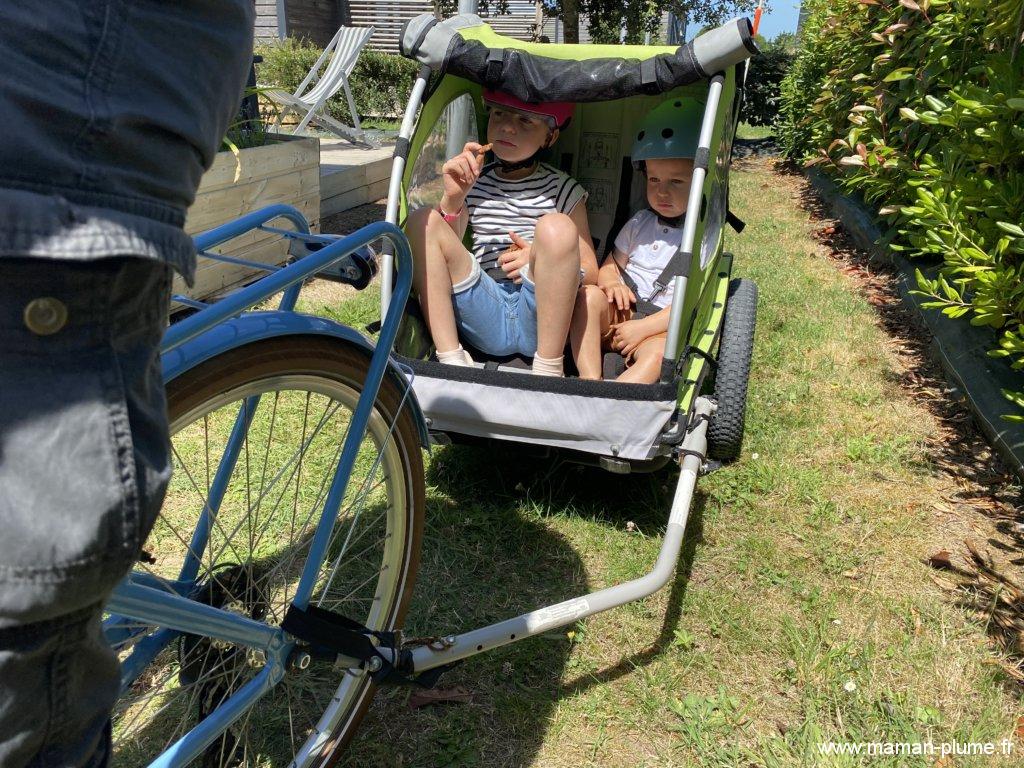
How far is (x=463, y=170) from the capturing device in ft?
8.68

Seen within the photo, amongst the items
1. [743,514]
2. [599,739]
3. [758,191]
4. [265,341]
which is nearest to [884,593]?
[743,514]

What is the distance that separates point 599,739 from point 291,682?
0.78 m

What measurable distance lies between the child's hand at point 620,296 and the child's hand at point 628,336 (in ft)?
0.25

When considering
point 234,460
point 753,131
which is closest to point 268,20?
point 753,131

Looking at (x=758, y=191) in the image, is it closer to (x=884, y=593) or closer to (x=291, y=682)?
(x=884, y=593)

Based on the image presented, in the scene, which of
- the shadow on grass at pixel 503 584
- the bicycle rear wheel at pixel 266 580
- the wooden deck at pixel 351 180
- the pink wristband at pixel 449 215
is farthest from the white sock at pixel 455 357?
the wooden deck at pixel 351 180

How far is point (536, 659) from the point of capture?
2178 millimetres

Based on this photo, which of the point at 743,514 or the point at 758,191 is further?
the point at 758,191

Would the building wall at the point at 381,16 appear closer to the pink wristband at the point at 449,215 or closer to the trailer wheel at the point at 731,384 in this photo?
the pink wristband at the point at 449,215

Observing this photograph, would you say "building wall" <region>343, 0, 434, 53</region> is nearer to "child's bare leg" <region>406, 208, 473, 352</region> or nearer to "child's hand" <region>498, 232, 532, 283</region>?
"child's hand" <region>498, 232, 532, 283</region>

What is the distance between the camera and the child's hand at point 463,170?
2633 millimetres

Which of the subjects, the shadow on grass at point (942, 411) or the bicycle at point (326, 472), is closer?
the bicycle at point (326, 472)

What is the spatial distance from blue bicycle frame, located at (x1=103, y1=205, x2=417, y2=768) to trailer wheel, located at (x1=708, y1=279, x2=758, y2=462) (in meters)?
1.55

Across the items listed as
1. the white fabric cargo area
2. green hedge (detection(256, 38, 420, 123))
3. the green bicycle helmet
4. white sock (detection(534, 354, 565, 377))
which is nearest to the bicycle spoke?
the white fabric cargo area
